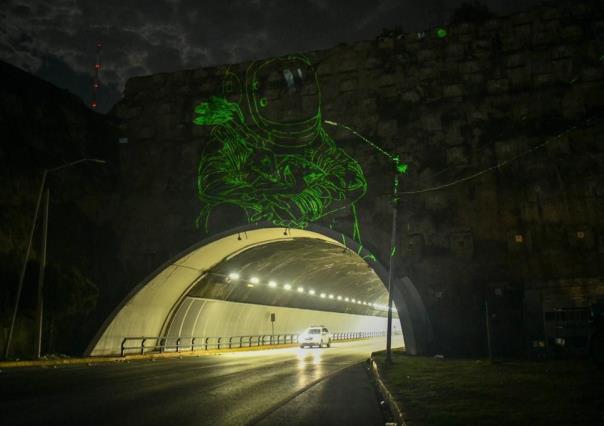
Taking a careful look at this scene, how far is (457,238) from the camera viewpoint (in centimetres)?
2066

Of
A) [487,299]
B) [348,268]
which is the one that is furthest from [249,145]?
[348,268]

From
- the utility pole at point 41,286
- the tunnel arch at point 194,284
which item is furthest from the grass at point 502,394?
the utility pole at point 41,286

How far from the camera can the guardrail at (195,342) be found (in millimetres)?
25906

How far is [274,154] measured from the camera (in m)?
24.1

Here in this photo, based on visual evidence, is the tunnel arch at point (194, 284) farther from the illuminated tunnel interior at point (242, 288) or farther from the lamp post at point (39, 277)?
the lamp post at point (39, 277)

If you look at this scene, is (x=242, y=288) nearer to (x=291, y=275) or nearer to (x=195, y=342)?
(x=195, y=342)

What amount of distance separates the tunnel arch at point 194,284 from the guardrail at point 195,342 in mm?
497

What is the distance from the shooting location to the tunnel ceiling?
96.3 feet

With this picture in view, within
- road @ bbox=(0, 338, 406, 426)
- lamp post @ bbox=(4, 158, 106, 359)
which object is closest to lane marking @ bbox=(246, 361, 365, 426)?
road @ bbox=(0, 338, 406, 426)

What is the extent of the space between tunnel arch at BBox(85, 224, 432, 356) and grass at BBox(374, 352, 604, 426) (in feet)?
20.3

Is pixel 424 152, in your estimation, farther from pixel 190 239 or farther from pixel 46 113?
pixel 46 113

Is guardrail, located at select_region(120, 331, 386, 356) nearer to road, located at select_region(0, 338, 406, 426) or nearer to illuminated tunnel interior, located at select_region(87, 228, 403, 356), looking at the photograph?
illuminated tunnel interior, located at select_region(87, 228, 403, 356)

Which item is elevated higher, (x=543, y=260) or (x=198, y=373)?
(x=543, y=260)

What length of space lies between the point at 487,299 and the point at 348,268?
946 inches
